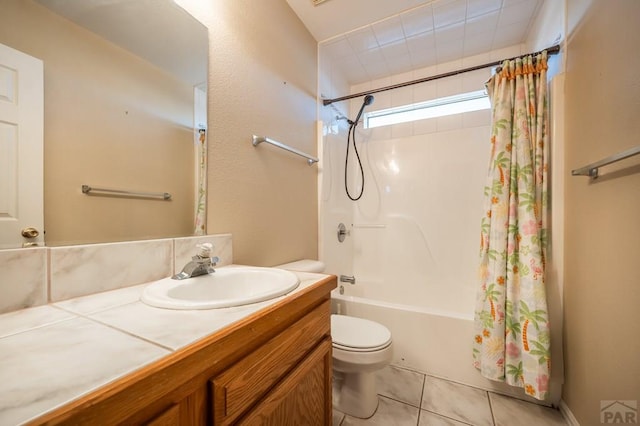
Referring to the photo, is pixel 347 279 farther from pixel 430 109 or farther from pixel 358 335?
pixel 430 109

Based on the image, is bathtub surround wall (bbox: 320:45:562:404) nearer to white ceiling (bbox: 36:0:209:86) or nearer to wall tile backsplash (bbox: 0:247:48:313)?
white ceiling (bbox: 36:0:209:86)

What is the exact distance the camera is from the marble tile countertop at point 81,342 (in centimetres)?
29

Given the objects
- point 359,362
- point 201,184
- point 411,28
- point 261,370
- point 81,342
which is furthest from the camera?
point 411,28

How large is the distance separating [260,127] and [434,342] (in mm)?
1629

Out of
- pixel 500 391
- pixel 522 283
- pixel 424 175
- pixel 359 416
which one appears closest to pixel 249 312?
pixel 359 416

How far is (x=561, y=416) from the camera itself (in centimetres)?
123

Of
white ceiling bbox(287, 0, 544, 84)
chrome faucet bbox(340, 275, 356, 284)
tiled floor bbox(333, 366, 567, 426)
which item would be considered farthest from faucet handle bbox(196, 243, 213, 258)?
white ceiling bbox(287, 0, 544, 84)

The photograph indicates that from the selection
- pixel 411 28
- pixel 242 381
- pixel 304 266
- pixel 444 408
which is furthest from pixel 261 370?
pixel 411 28

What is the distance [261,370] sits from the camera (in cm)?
54

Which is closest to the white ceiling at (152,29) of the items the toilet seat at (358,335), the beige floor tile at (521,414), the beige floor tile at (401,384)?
the toilet seat at (358,335)

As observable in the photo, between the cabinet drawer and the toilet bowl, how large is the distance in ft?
1.74

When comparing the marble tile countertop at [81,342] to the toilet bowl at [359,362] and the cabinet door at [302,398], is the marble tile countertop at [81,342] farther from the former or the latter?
the toilet bowl at [359,362]

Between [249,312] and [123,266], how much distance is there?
478 millimetres

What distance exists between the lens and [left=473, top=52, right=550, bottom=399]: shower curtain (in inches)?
47.8
